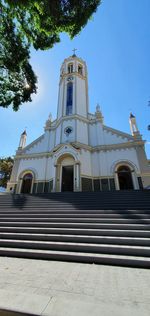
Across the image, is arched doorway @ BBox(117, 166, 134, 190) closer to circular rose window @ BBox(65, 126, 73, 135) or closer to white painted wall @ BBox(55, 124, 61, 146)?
circular rose window @ BBox(65, 126, 73, 135)

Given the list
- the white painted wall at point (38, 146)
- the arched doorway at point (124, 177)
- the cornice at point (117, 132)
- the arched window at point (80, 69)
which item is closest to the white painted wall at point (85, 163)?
the arched doorway at point (124, 177)

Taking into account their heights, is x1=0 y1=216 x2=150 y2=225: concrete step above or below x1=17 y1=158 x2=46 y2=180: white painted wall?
below

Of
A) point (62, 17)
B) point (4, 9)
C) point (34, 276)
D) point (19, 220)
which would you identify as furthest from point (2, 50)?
point (34, 276)

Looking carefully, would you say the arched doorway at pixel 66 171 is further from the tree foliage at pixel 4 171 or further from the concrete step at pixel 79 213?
the tree foliage at pixel 4 171

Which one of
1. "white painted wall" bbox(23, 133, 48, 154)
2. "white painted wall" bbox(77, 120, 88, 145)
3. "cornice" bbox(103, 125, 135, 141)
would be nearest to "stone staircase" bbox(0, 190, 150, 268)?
"cornice" bbox(103, 125, 135, 141)

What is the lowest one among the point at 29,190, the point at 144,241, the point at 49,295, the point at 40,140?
the point at 49,295

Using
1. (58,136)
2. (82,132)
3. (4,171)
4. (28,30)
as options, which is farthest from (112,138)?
(4,171)

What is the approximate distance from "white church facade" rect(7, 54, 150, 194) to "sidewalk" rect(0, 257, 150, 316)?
11.7 metres

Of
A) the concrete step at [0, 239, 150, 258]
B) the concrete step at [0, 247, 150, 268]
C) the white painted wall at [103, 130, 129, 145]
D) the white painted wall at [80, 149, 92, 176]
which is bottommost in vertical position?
the concrete step at [0, 247, 150, 268]

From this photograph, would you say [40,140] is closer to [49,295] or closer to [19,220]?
[19,220]

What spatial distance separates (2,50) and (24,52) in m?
1.52

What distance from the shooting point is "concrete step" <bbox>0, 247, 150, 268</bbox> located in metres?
3.58

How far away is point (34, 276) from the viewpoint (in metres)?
3.09

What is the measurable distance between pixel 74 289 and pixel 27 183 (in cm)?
1683
